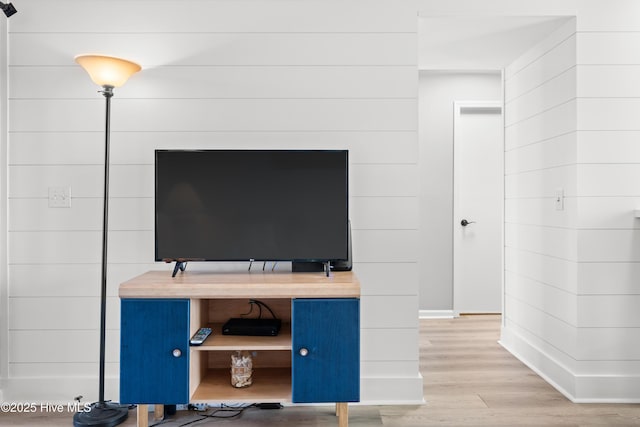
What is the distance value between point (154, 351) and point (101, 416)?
0.56m

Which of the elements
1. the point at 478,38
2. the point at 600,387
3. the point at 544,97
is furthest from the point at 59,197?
the point at 600,387

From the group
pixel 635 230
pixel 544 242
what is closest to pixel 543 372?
pixel 544 242

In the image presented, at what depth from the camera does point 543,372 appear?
9.81 ft

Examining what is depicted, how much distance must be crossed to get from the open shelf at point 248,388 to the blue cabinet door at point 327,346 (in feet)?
0.56

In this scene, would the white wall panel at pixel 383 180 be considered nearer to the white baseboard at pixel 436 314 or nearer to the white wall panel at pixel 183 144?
the white wall panel at pixel 183 144

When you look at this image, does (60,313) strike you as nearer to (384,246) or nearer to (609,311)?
(384,246)

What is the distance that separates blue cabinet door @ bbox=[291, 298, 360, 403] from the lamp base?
960 millimetres

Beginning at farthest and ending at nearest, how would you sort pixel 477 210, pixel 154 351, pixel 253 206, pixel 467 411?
pixel 477 210 < pixel 467 411 < pixel 253 206 < pixel 154 351

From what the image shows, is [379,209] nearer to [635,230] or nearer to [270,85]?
[270,85]

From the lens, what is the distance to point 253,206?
237cm

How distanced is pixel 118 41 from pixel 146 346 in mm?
1632

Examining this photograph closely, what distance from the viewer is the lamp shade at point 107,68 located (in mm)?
2240

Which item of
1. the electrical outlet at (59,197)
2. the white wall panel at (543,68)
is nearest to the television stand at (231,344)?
the electrical outlet at (59,197)

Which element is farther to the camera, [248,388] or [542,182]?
[542,182]
